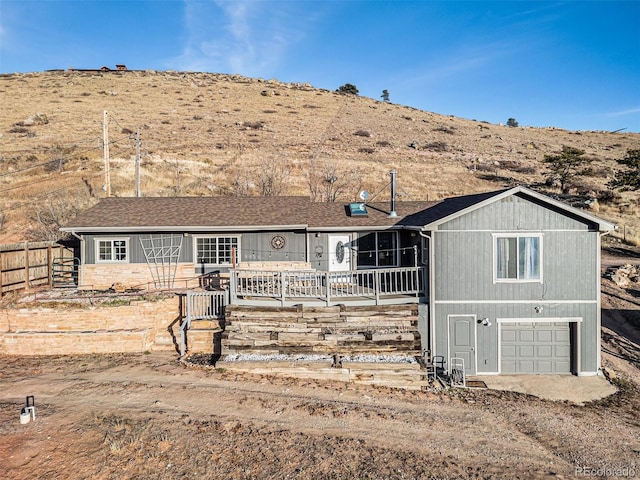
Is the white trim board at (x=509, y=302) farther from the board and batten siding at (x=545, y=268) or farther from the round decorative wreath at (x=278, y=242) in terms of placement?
the round decorative wreath at (x=278, y=242)

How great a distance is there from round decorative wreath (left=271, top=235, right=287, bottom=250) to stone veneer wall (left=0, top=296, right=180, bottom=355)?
5.86m

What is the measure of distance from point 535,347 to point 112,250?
16.9 metres

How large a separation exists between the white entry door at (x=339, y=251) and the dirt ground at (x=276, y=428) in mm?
7131

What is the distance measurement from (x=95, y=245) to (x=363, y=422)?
13898 mm

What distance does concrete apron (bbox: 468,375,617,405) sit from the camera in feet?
38.4

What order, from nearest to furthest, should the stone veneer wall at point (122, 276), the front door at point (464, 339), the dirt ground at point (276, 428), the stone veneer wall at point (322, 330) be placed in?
the dirt ground at point (276, 428) → the stone veneer wall at point (322, 330) → the front door at point (464, 339) → the stone veneer wall at point (122, 276)

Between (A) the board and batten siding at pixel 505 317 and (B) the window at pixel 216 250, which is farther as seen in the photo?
(B) the window at pixel 216 250

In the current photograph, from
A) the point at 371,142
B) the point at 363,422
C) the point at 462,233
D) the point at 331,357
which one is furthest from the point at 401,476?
the point at 371,142

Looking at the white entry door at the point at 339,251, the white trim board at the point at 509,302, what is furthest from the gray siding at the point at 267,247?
the white trim board at the point at 509,302

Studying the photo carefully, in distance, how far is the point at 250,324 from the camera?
12.8 metres

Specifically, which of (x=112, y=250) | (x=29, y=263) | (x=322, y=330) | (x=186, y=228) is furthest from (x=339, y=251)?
(x=29, y=263)

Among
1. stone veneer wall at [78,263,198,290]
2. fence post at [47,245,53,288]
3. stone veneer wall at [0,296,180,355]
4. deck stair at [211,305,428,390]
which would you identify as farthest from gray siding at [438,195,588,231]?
fence post at [47,245,53,288]

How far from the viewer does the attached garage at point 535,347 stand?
43.1ft

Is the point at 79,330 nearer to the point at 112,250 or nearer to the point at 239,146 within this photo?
the point at 112,250
